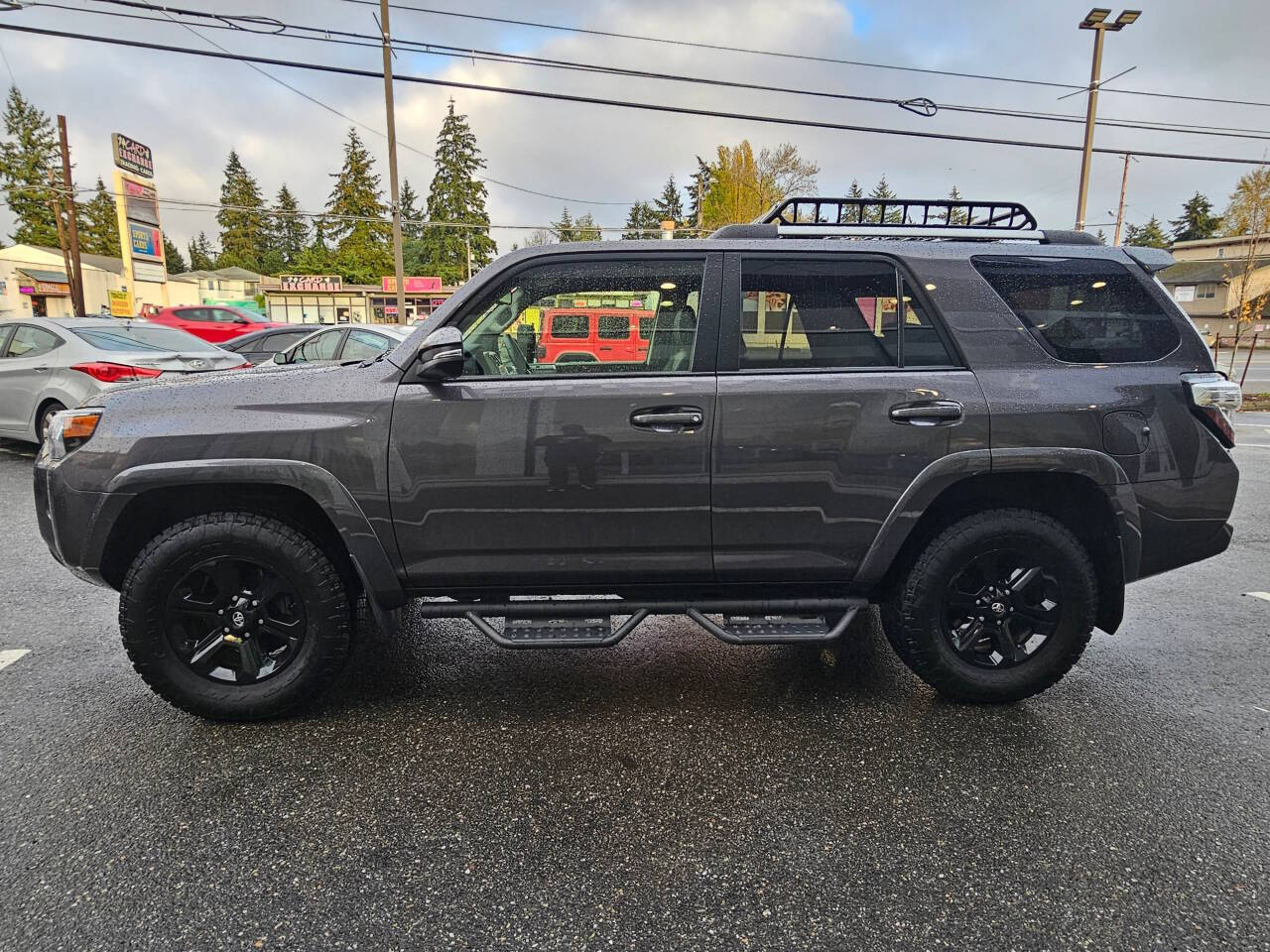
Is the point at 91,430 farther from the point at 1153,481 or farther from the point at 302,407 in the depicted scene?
the point at 1153,481

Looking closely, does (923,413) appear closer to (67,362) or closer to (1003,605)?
(1003,605)

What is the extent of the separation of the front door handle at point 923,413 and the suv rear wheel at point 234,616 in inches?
87.1

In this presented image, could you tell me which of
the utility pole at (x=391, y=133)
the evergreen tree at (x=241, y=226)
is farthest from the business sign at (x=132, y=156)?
the evergreen tree at (x=241, y=226)

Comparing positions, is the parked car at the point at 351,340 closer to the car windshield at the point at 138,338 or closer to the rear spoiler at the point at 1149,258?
the car windshield at the point at 138,338

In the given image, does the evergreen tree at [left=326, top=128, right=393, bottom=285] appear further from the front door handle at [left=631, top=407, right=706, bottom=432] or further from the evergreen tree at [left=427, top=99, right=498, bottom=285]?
the front door handle at [left=631, top=407, right=706, bottom=432]

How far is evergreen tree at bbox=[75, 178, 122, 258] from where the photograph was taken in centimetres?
6488

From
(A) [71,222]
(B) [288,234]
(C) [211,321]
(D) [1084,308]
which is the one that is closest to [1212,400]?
(D) [1084,308]

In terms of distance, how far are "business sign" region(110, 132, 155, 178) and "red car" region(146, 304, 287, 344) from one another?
504 inches

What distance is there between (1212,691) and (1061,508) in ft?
3.67

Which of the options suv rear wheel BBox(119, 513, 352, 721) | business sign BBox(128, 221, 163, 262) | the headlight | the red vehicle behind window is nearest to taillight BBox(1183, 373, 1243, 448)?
the red vehicle behind window

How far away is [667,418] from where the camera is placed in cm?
250

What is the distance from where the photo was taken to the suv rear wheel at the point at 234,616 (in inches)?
99.8

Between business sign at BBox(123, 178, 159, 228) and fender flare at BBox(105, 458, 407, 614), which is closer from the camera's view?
fender flare at BBox(105, 458, 407, 614)

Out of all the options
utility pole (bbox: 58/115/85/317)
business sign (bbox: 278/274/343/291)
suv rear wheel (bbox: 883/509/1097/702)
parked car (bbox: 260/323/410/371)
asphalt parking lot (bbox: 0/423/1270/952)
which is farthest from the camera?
business sign (bbox: 278/274/343/291)
